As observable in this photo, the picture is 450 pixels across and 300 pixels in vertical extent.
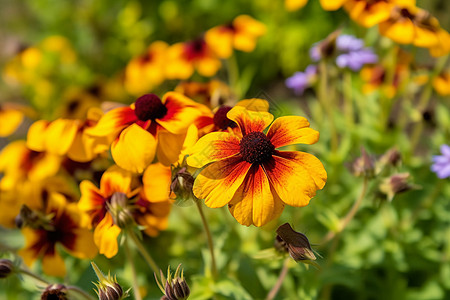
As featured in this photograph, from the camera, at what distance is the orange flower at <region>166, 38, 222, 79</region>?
1973mm

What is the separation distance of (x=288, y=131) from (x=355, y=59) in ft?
3.20

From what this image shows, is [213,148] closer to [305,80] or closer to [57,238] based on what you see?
[57,238]

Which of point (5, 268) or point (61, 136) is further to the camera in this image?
point (61, 136)

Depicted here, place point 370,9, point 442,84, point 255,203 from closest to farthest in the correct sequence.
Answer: point 255,203, point 370,9, point 442,84

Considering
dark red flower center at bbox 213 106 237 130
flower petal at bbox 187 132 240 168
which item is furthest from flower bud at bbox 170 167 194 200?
→ dark red flower center at bbox 213 106 237 130

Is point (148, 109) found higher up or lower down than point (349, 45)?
higher up

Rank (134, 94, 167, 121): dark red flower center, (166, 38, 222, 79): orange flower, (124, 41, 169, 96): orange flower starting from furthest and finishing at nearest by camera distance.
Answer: (124, 41, 169, 96): orange flower, (166, 38, 222, 79): orange flower, (134, 94, 167, 121): dark red flower center

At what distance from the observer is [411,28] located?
54.3 inches

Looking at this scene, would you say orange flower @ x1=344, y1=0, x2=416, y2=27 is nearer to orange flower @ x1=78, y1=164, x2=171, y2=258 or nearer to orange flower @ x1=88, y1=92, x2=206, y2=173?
orange flower @ x1=88, y1=92, x2=206, y2=173

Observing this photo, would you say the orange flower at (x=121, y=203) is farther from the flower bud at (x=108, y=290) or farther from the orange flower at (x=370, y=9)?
the orange flower at (x=370, y=9)

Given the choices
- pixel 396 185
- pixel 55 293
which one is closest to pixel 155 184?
pixel 55 293

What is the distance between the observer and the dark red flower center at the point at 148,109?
109 cm

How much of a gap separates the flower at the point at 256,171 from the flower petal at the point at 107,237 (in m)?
0.28

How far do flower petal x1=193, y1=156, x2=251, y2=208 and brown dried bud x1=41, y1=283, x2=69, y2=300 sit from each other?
0.41 meters
